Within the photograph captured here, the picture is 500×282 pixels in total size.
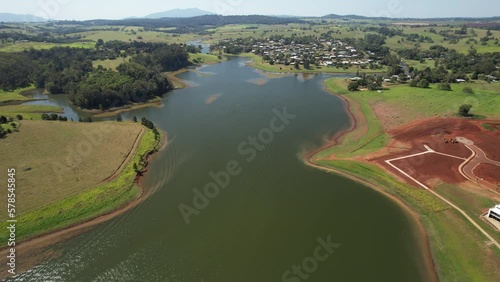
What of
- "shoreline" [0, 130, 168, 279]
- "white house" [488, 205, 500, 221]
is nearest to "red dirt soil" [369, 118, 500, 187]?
"white house" [488, 205, 500, 221]

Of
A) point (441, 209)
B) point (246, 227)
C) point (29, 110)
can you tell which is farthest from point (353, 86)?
point (29, 110)

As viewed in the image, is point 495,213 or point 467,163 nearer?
point 495,213

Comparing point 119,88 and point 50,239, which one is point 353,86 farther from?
point 50,239

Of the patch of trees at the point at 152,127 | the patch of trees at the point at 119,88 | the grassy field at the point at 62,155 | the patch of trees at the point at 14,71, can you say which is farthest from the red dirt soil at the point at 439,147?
the patch of trees at the point at 14,71

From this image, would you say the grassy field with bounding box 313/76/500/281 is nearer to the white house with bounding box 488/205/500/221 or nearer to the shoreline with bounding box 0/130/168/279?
the white house with bounding box 488/205/500/221

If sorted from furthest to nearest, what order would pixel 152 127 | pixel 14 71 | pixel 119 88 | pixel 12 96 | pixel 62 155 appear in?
pixel 14 71 < pixel 12 96 < pixel 119 88 < pixel 152 127 < pixel 62 155

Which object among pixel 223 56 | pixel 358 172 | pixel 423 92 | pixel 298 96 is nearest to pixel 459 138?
pixel 358 172

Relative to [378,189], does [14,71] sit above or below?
above

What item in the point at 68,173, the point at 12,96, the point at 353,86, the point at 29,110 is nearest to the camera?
the point at 68,173

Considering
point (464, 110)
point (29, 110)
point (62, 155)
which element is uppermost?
point (464, 110)
